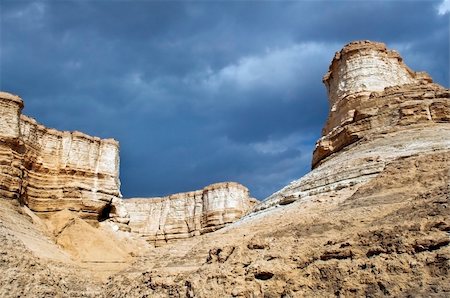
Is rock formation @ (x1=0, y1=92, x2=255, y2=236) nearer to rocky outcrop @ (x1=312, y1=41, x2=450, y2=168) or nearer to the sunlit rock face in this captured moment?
the sunlit rock face

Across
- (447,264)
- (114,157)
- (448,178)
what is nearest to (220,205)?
(114,157)

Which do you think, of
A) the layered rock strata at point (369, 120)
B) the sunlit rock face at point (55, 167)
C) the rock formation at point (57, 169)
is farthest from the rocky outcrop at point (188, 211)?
the layered rock strata at point (369, 120)

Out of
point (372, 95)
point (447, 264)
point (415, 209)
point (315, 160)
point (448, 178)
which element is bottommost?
point (447, 264)

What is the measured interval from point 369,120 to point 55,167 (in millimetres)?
22858

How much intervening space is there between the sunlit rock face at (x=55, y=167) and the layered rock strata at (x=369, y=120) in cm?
1637

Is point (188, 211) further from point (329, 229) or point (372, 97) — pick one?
point (329, 229)

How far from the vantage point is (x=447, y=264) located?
8773 millimetres

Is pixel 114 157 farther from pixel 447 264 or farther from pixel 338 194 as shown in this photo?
pixel 447 264

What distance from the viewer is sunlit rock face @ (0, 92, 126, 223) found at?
99.3 feet

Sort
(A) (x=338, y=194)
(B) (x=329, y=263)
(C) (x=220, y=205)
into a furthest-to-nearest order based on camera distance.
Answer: (C) (x=220, y=205)
(A) (x=338, y=194)
(B) (x=329, y=263)

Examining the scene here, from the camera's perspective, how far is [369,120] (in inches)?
999

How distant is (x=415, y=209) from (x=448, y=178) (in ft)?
8.69

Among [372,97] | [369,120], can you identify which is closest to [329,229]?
[369,120]

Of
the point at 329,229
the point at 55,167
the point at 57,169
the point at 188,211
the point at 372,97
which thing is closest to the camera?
the point at 329,229
